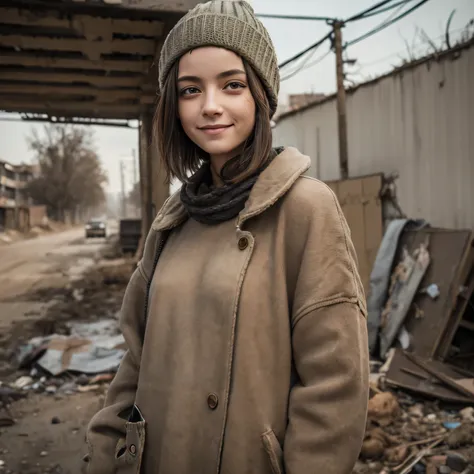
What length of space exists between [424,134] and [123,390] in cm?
631

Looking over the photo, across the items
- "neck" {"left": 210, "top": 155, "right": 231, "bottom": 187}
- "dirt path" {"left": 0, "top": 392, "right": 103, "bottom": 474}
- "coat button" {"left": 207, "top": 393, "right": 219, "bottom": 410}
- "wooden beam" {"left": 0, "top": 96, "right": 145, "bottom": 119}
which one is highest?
"wooden beam" {"left": 0, "top": 96, "right": 145, "bottom": 119}

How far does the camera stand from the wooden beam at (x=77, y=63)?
233 inches

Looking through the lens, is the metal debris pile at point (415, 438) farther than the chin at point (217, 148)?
Yes

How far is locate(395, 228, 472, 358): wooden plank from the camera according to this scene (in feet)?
16.0

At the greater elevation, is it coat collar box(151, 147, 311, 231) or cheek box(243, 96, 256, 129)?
cheek box(243, 96, 256, 129)

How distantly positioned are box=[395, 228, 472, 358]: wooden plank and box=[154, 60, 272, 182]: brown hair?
4.15m

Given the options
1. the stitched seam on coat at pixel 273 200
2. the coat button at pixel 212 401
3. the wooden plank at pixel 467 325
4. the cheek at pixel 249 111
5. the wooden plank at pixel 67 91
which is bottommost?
the wooden plank at pixel 467 325

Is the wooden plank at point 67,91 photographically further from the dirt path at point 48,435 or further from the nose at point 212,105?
the nose at point 212,105

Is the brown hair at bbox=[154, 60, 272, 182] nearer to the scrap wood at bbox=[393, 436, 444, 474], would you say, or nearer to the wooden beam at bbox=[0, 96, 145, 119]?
the scrap wood at bbox=[393, 436, 444, 474]

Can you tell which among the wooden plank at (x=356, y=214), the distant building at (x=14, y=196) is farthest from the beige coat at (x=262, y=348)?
the distant building at (x=14, y=196)

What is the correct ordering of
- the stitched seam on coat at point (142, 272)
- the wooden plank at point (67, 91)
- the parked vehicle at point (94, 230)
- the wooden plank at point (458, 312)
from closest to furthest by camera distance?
the stitched seam on coat at point (142, 272), the wooden plank at point (458, 312), the wooden plank at point (67, 91), the parked vehicle at point (94, 230)

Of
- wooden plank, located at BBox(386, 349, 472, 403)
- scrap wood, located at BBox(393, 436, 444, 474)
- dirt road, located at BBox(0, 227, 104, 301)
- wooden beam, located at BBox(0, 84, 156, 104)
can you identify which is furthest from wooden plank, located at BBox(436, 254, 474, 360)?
dirt road, located at BBox(0, 227, 104, 301)

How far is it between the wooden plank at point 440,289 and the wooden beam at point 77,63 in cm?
433

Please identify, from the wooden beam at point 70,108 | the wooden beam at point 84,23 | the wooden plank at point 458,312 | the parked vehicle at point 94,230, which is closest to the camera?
the wooden beam at point 84,23
